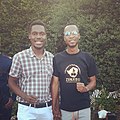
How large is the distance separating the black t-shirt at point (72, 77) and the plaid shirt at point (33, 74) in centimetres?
16

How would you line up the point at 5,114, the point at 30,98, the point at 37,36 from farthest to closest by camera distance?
1. the point at 5,114
2. the point at 37,36
3. the point at 30,98

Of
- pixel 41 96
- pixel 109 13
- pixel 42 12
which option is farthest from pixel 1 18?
pixel 41 96

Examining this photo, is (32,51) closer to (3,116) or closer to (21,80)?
(21,80)

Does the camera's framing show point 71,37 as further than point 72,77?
Result: Yes

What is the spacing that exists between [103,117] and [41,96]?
235 centimetres

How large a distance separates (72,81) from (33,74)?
0.52 metres

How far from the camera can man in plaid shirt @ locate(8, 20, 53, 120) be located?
515cm

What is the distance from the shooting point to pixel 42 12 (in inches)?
336

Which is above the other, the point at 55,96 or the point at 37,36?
the point at 37,36

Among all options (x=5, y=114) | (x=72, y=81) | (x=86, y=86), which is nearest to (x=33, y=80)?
(x=72, y=81)

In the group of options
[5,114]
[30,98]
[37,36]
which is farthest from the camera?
[5,114]

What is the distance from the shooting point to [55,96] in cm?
530

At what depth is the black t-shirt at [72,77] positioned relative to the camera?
5156mm

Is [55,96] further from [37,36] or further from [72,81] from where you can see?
[37,36]
